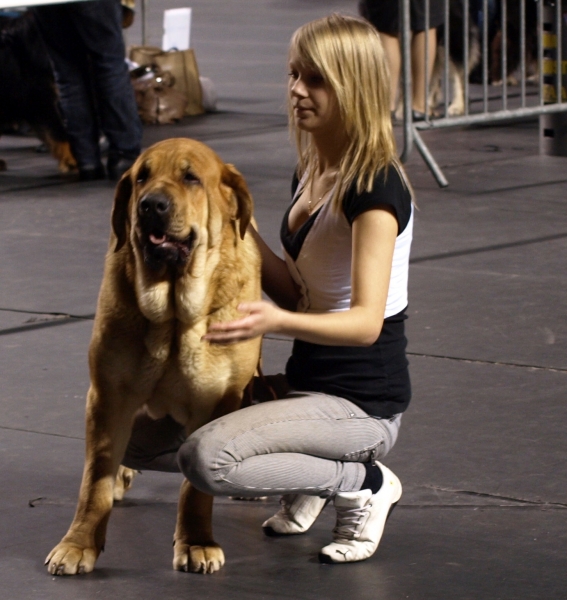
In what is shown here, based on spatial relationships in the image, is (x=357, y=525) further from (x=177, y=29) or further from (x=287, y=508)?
(x=177, y=29)

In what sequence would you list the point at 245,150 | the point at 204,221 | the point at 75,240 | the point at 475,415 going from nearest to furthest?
the point at 204,221
the point at 475,415
the point at 75,240
the point at 245,150

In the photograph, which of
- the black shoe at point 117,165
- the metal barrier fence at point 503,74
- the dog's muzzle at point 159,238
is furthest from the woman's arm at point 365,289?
the black shoe at point 117,165

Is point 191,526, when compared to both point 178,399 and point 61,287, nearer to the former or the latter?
point 178,399

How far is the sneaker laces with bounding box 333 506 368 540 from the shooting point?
124 inches

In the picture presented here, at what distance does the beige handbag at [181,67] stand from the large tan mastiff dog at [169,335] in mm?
7991

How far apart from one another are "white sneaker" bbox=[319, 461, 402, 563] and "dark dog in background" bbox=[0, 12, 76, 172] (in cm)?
607

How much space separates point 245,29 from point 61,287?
13.2 metres

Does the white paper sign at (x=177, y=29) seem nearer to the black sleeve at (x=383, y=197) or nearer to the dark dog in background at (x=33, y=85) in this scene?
the dark dog in background at (x=33, y=85)

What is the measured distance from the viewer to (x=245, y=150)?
9500 millimetres

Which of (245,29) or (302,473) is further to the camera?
(245,29)

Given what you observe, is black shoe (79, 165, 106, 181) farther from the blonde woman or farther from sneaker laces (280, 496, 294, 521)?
sneaker laces (280, 496, 294, 521)

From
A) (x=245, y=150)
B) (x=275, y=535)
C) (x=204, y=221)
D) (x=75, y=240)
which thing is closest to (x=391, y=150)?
(x=204, y=221)

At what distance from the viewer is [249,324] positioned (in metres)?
2.79

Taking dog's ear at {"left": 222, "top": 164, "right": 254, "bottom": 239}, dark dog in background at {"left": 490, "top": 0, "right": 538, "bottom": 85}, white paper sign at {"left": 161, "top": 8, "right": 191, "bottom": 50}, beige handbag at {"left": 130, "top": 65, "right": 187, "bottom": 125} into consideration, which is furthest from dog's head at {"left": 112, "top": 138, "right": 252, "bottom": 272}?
dark dog in background at {"left": 490, "top": 0, "right": 538, "bottom": 85}
